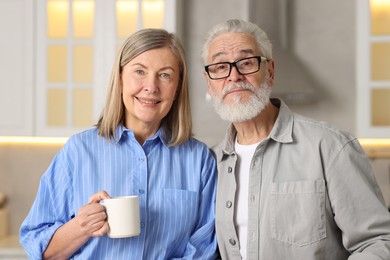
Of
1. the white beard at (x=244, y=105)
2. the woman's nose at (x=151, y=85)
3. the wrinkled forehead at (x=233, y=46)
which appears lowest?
the white beard at (x=244, y=105)

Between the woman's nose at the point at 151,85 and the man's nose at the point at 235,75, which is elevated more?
the man's nose at the point at 235,75

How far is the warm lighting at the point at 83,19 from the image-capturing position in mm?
2910

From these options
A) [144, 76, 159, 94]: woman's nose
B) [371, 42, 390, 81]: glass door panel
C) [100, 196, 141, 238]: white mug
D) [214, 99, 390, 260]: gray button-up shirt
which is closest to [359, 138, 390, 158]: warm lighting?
[371, 42, 390, 81]: glass door panel

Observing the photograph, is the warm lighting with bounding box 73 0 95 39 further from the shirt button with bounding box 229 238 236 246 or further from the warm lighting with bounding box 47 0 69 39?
the shirt button with bounding box 229 238 236 246

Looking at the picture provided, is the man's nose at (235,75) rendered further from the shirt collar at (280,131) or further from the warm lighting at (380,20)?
the warm lighting at (380,20)

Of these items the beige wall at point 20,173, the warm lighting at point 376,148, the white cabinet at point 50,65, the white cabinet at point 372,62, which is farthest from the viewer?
the beige wall at point 20,173

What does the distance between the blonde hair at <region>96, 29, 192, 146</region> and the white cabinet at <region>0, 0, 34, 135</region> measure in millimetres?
1403

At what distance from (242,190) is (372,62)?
1508 mm

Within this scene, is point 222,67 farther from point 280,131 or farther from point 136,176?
point 136,176

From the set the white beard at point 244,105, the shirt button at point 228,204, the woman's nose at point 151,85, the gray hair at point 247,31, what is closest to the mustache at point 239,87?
the white beard at point 244,105

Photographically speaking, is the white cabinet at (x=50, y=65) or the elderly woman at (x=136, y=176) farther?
the white cabinet at (x=50, y=65)

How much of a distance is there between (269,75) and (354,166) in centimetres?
40

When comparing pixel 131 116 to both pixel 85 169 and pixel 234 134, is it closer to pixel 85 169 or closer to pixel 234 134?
pixel 85 169

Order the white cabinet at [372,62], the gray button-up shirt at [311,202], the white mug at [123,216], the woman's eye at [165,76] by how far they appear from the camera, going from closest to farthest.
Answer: the white mug at [123,216] → the gray button-up shirt at [311,202] → the woman's eye at [165,76] → the white cabinet at [372,62]
